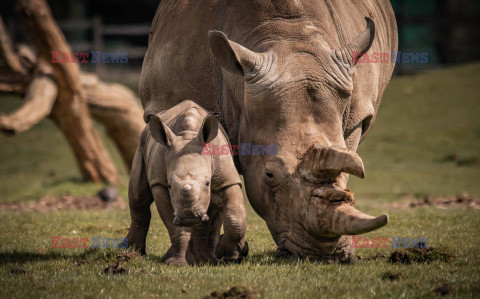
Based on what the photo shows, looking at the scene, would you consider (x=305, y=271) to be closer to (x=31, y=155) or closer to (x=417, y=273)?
(x=417, y=273)

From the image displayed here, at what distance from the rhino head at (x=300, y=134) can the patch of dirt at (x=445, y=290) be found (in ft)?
2.87

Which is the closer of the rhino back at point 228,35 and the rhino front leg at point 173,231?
the rhino front leg at point 173,231

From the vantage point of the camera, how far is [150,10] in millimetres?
29062

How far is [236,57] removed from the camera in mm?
6211

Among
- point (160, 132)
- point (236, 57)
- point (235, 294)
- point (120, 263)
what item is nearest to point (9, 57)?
point (236, 57)

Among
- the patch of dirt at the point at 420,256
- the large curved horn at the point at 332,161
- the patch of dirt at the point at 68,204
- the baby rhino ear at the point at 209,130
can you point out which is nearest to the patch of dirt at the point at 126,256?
the baby rhino ear at the point at 209,130

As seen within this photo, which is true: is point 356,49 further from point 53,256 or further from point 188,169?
point 53,256

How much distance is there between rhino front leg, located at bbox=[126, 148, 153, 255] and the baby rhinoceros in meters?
0.01

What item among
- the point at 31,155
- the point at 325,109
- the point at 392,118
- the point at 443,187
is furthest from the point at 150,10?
the point at 325,109

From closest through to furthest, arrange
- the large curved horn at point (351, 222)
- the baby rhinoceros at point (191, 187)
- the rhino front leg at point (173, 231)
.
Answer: the large curved horn at point (351, 222) < the baby rhinoceros at point (191, 187) < the rhino front leg at point (173, 231)

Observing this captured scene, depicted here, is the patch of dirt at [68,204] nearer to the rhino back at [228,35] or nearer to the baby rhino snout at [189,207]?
the rhino back at [228,35]

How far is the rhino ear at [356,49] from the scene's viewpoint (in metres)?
6.48

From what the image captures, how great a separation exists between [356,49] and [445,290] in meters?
2.76

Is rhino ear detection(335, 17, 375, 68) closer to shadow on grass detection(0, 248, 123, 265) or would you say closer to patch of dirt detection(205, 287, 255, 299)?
patch of dirt detection(205, 287, 255, 299)
